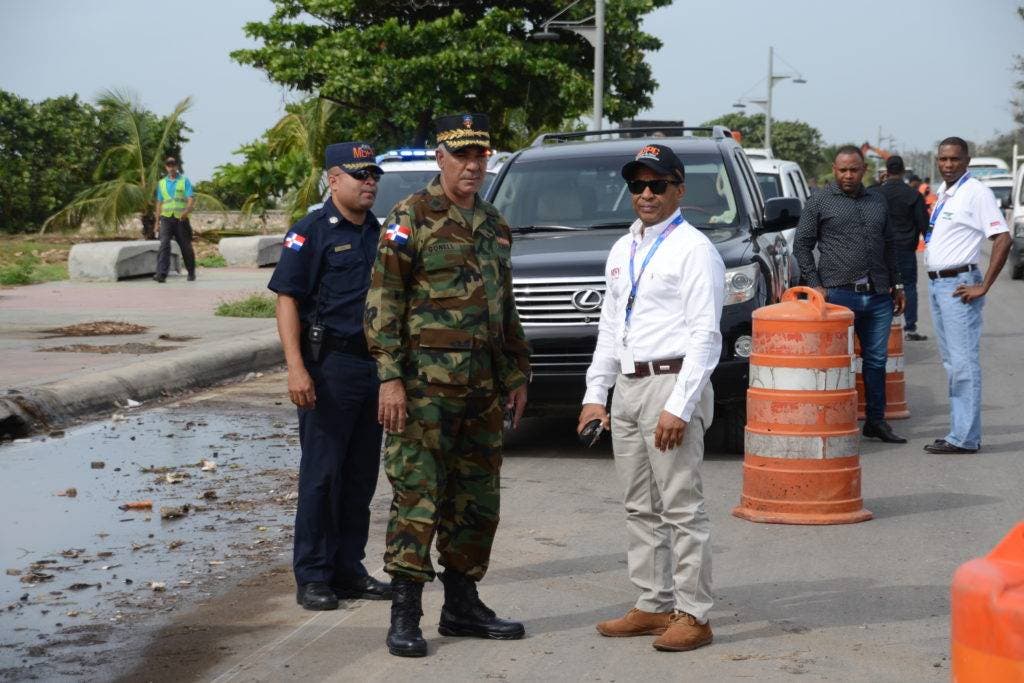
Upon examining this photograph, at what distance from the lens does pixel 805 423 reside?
7672 millimetres

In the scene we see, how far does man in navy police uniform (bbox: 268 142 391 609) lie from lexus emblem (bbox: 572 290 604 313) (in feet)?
10.8

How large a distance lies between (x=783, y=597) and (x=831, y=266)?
13.5 ft

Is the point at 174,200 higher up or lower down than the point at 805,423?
higher up

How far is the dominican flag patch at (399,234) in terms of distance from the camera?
532 cm

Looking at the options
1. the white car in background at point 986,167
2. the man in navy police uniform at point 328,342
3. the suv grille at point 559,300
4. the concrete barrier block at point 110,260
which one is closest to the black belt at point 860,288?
the suv grille at point 559,300

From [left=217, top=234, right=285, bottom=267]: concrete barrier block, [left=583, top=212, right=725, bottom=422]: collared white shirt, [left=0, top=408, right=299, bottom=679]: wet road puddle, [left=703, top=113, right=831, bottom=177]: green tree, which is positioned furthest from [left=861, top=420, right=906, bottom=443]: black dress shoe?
[left=703, top=113, right=831, bottom=177]: green tree

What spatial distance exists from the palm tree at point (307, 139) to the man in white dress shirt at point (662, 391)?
87.0 ft

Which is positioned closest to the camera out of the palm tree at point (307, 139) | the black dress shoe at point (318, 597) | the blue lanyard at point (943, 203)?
the black dress shoe at point (318, 597)

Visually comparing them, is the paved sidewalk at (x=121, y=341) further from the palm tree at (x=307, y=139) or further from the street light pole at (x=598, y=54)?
the palm tree at (x=307, y=139)

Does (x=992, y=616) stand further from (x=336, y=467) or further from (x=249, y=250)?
(x=249, y=250)

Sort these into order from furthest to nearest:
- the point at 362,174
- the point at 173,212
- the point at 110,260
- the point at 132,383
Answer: the point at 110,260 < the point at 173,212 < the point at 132,383 < the point at 362,174

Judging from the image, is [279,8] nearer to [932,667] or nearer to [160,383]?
[160,383]

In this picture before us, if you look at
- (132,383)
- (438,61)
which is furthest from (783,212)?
(438,61)

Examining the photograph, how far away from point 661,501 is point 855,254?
4.70 metres
